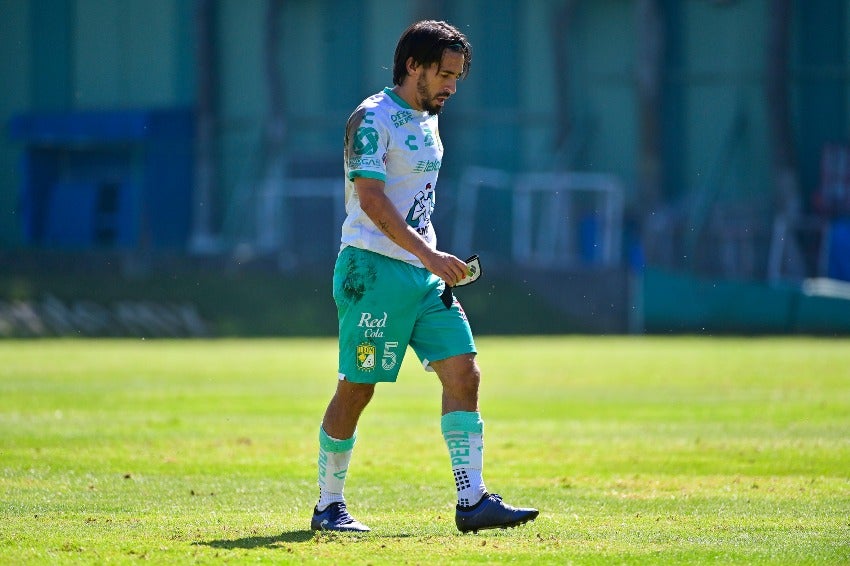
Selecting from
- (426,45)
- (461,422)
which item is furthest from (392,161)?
(461,422)

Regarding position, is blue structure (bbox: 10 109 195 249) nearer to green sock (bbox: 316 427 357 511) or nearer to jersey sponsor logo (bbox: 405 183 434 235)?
green sock (bbox: 316 427 357 511)

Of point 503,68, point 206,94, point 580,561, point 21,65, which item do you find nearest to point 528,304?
point 503,68

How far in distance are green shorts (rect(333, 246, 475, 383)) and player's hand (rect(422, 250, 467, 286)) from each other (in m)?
0.31

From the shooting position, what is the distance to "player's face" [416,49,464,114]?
287 inches

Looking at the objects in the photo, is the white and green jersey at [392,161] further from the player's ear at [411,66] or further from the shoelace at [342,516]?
the shoelace at [342,516]

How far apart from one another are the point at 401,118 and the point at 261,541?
1873mm

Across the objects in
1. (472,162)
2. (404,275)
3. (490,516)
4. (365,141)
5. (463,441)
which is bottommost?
(472,162)

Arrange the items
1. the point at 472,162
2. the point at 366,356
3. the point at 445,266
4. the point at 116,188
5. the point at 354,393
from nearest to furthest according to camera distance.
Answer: the point at 445,266 → the point at 366,356 → the point at 354,393 → the point at 472,162 → the point at 116,188

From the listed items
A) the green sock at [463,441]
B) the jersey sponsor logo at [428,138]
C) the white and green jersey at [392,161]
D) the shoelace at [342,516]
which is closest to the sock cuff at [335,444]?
the shoelace at [342,516]

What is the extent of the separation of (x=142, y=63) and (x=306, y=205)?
6341mm

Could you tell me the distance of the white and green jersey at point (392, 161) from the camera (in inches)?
282

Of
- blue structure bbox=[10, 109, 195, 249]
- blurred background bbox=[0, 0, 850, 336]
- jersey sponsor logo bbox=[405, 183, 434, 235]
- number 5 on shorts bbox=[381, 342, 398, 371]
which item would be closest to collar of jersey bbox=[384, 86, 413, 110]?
jersey sponsor logo bbox=[405, 183, 434, 235]

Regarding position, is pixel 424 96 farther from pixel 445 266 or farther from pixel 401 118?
pixel 445 266

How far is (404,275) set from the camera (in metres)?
7.33
